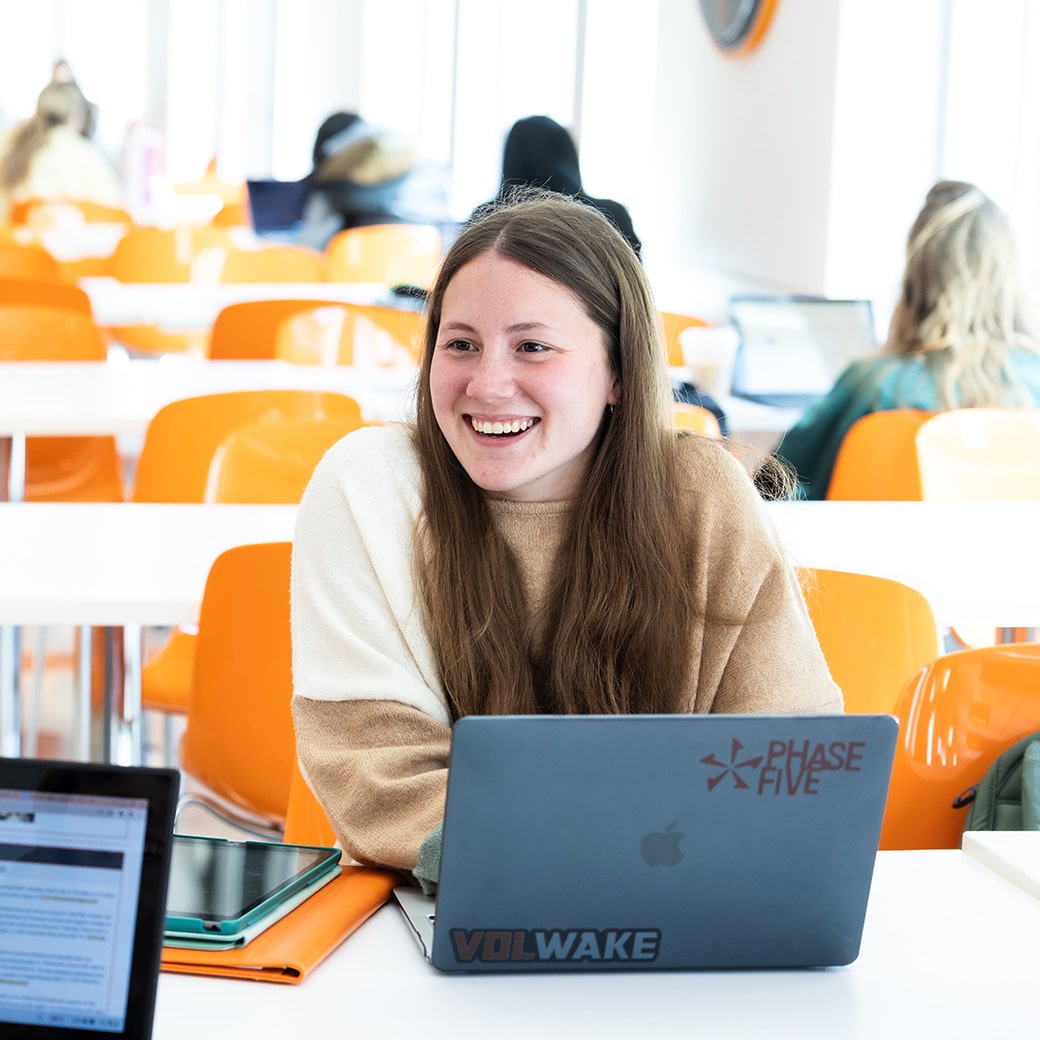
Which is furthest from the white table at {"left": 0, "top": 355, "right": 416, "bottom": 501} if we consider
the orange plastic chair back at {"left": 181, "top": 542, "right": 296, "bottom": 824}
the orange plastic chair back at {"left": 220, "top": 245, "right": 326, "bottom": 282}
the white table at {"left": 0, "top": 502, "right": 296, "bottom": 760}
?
the orange plastic chair back at {"left": 220, "top": 245, "right": 326, "bottom": 282}

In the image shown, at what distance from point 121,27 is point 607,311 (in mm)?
11993

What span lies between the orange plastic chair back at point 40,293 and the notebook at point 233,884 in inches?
154

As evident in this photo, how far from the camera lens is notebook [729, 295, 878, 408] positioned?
4180 mm

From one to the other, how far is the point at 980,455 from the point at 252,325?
2237mm

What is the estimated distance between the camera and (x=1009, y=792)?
161 centimetres

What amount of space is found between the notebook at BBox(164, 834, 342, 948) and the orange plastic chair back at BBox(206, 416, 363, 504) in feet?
4.86

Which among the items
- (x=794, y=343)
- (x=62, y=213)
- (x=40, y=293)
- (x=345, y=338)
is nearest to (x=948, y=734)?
(x=794, y=343)

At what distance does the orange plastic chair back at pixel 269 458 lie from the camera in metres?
2.80

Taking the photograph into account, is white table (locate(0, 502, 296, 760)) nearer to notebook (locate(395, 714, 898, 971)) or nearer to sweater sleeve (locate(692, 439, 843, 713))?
sweater sleeve (locate(692, 439, 843, 713))

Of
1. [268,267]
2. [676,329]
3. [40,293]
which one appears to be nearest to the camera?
[676,329]

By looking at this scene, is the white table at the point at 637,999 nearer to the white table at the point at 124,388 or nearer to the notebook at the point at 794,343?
the white table at the point at 124,388

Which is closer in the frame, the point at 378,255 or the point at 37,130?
the point at 378,255

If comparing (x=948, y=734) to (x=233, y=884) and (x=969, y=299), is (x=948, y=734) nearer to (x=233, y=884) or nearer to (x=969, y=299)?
(x=233, y=884)

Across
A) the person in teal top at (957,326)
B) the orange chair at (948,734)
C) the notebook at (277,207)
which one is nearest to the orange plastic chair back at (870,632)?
the orange chair at (948,734)
